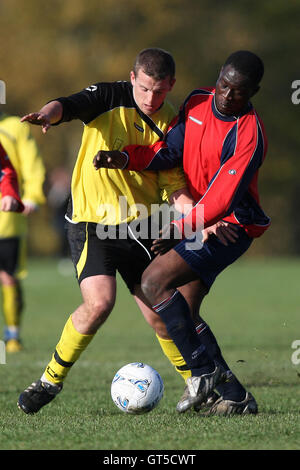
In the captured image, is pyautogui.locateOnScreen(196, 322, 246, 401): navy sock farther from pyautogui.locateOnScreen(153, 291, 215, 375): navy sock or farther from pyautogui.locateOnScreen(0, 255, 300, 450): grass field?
pyautogui.locateOnScreen(153, 291, 215, 375): navy sock

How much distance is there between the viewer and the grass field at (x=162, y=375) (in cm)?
466

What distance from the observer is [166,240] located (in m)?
5.50

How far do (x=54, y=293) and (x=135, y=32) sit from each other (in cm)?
1964

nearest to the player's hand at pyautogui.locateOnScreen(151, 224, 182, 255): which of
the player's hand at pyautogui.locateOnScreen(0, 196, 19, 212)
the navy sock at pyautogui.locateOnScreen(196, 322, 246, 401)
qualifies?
the navy sock at pyautogui.locateOnScreen(196, 322, 246, 401)

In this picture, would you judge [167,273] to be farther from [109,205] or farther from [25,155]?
[25,155]

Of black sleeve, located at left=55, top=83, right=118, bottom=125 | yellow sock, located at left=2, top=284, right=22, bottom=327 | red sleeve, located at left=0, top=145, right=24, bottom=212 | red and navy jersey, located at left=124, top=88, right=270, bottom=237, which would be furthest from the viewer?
yellow sock, located at left=2, top=284, right=22, bottom=327

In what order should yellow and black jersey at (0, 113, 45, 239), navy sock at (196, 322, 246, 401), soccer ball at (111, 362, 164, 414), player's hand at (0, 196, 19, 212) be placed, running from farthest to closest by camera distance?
1. yellow and black jersey at (0, 113, 45, 239)
2. player's hand at (0, 196, 19, 212)
3. navy sock at (196, 322, 246, 401)
4. soccer ball at (111, 362, 164, 414)

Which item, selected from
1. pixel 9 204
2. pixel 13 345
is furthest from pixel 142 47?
pixel 9 204

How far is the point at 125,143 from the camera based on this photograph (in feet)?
19.1

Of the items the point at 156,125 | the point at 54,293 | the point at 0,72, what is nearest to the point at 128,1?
the point at 0,72

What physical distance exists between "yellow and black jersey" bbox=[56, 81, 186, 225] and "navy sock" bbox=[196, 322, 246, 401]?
88 centimetres

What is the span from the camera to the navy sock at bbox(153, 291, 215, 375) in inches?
215
